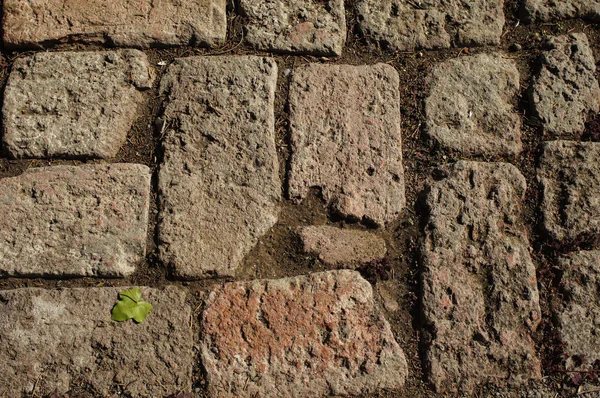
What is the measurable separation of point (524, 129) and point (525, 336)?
0.88 m

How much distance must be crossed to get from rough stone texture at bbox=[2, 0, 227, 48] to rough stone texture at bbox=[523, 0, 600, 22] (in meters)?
1.41

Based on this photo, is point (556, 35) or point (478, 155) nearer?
point (478, 155)

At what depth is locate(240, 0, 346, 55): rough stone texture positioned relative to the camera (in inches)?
101

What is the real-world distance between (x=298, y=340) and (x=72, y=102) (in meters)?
1.29

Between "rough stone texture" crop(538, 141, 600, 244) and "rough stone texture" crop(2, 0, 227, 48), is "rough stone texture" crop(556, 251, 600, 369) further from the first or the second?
"rough stone texture" crop(2, 0, 227, 48)

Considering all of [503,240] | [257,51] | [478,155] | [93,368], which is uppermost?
[257,51]

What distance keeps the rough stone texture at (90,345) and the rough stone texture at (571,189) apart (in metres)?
1.47

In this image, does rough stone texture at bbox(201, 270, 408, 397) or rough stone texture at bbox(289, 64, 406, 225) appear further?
rough stone texture at bbox(289, 64, 406, 225)

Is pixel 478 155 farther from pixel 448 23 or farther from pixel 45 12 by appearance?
pixel 45 12

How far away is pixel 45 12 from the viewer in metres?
2.53

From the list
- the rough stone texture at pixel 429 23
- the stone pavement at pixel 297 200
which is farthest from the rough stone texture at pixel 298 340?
the rough stone texture at pixel 429 23

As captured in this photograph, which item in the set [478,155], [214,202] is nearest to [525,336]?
[478,155]

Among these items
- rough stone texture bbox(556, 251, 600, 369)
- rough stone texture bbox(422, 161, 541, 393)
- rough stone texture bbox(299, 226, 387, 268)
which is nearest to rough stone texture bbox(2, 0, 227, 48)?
rough stone texture bbox(299, 226, 387, 268)

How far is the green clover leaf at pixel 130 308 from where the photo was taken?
6.85ft
